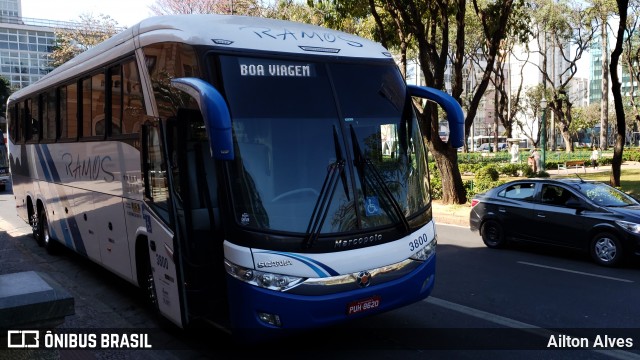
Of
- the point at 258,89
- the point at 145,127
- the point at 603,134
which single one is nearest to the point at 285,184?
the point at 258,89

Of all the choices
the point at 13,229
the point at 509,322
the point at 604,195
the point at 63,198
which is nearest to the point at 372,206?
the point at 509,322

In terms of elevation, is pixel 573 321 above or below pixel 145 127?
below

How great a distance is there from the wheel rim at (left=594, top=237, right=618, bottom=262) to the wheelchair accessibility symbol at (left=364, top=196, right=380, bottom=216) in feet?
20.0

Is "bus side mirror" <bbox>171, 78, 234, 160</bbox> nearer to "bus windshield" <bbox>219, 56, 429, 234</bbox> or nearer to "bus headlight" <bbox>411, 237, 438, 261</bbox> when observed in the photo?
"bus windshield" <bbox>219, 56, 429, 234</bbox>

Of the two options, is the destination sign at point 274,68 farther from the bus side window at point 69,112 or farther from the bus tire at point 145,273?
the bus side window at point 69,112

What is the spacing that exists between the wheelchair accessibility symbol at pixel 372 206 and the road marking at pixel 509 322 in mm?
2431

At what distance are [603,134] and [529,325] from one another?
1966 inches

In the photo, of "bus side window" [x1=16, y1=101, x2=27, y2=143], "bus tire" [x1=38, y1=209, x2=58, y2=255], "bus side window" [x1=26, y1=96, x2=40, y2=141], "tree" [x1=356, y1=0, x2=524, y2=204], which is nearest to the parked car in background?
"tree" [x1=356, y1=0, x2=524, y2=204]

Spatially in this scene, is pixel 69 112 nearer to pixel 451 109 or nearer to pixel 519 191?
pixel 451 109

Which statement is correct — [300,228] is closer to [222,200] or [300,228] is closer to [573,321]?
[222,200]

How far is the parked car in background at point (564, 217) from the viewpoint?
895 centimetres

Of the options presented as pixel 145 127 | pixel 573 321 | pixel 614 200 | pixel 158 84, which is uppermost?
pixel 158 84

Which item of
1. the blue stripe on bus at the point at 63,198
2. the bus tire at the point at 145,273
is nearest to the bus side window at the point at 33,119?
the blue stripe on bus at the point at 63,198

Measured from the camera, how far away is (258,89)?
471 cm
